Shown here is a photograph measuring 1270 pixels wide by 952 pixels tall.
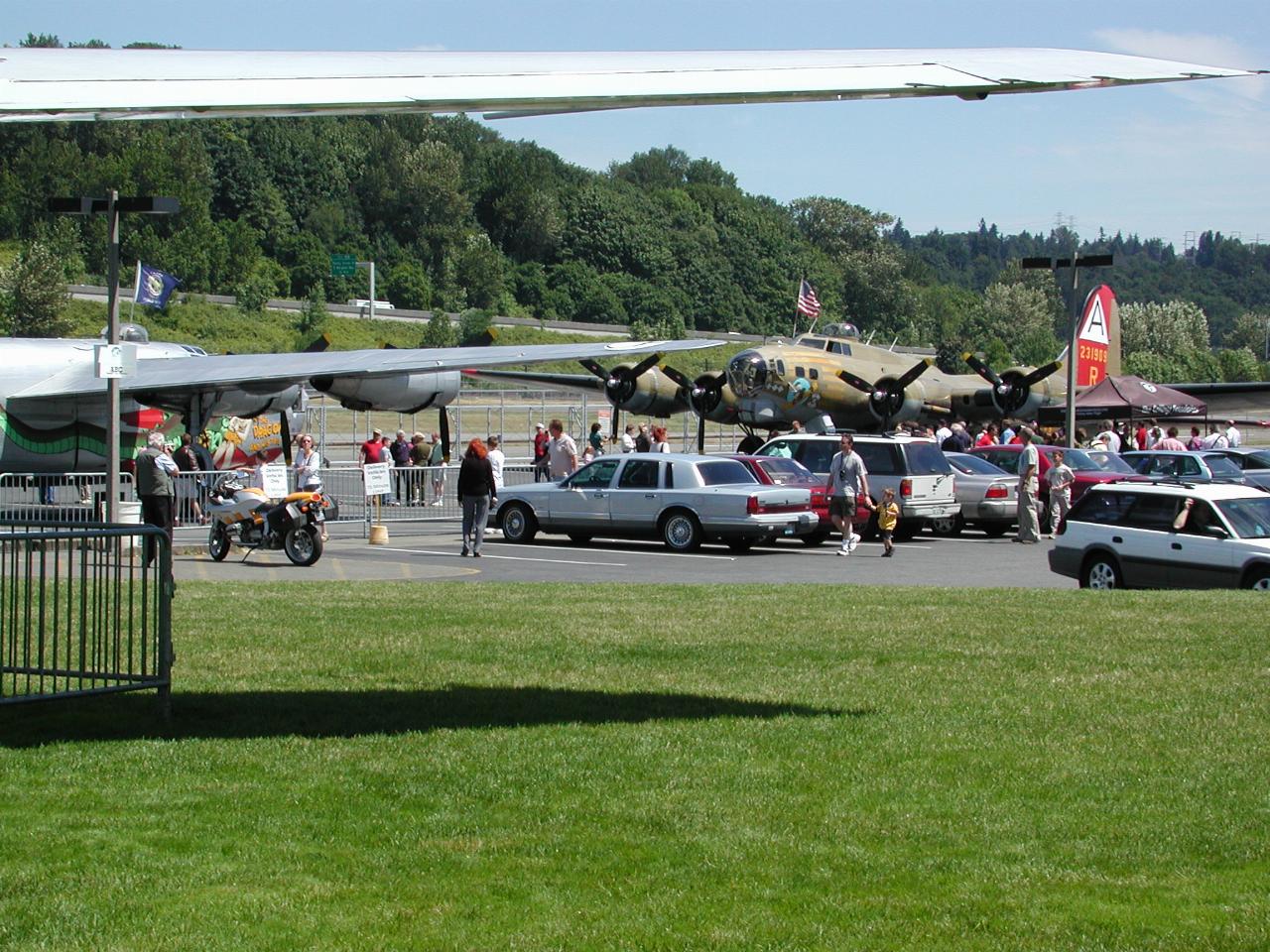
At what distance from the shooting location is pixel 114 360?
774 inches

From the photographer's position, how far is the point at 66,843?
6.37 m

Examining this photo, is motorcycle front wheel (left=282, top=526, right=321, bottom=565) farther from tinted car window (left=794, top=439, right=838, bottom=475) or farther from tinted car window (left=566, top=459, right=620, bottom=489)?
tinted car window (left=794, top=439, right=838, bottom=475)

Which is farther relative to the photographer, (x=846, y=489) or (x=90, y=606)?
(x=846, y=489)

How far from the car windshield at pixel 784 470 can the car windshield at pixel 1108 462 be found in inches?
299

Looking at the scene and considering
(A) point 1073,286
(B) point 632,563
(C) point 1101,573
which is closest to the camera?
(C) point 1101,573

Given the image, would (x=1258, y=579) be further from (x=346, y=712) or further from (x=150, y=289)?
(x=150, y=289)

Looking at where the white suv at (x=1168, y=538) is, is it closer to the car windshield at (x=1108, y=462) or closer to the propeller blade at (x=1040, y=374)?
the car windshield at (x=1108, y=462)

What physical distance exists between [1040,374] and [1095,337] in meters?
9.27

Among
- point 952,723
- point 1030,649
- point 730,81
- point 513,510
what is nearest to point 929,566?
point 513,510

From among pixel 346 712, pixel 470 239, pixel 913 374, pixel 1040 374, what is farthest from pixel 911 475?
pixel 470 239

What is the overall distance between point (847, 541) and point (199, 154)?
9339 centimetres

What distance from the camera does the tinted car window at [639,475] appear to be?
24.7 meters

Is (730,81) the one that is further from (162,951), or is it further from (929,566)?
(929,566)

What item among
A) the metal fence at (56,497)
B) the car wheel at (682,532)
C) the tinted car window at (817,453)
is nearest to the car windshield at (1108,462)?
the tinted car window at (817,453)
